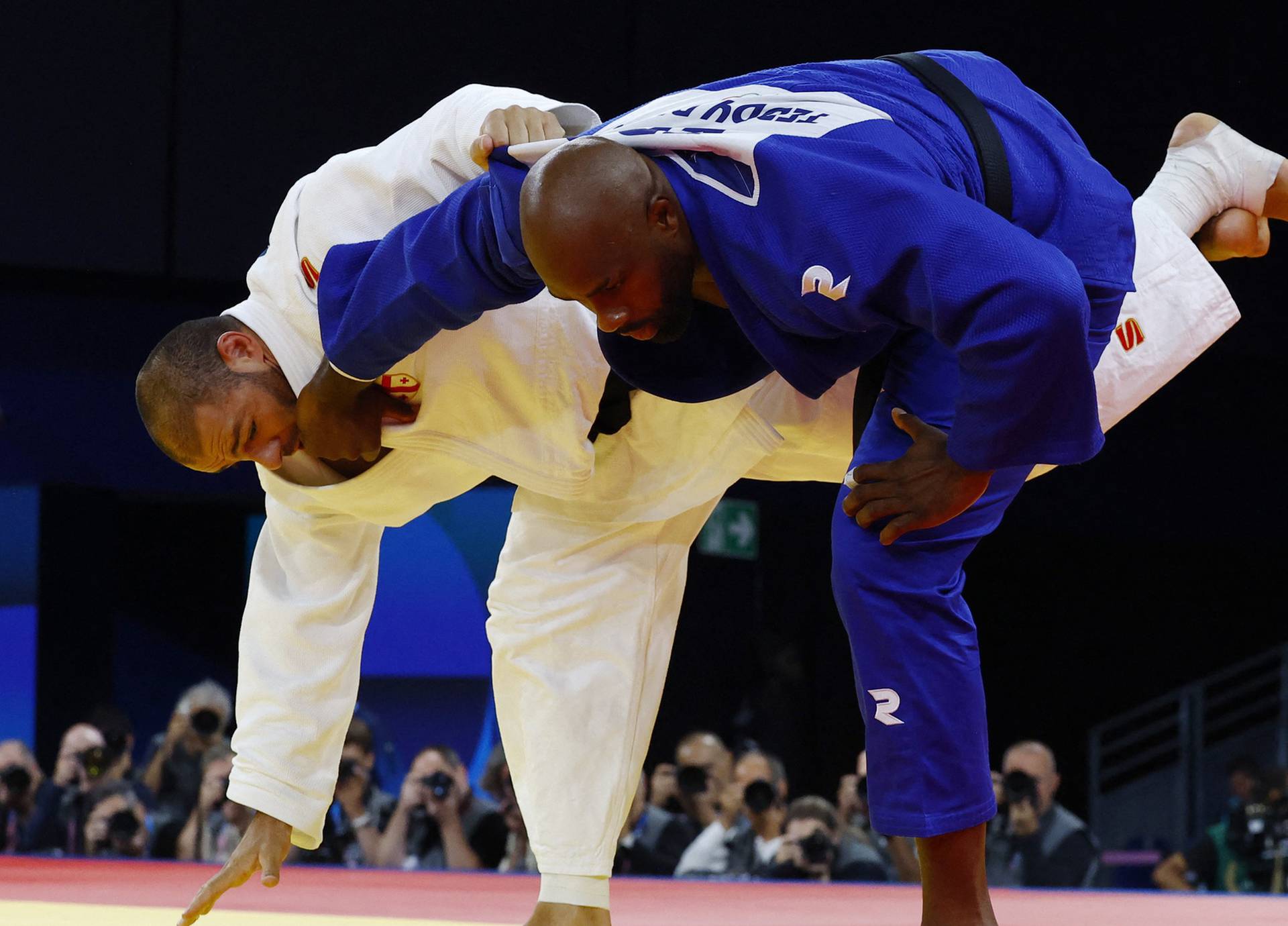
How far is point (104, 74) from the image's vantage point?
5.29 meters

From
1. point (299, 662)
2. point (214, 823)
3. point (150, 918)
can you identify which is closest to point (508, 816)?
point (214, 823)

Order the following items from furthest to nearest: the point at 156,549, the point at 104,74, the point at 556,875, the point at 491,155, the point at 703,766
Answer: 1. the point at 156,549
2. the point at 104,74
3. the point at 703,766
4. the point at 556,875
5. the point at 491,155

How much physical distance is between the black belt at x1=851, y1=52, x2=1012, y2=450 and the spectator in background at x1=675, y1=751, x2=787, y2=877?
3062mm

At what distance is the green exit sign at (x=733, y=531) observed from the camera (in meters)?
6.89

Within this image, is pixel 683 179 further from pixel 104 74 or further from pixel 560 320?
pixel 104 74

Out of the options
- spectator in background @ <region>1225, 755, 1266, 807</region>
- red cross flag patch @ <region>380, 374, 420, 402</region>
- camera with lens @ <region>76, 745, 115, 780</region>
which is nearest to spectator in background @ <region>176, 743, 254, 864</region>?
camera with lens @ <region>76, 745, 115, 780</region>

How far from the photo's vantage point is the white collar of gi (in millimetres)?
1779

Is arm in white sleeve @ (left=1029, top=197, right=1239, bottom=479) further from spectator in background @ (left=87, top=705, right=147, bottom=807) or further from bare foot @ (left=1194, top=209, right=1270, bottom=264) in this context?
spectator in background @ (left=87, top=705, right=147, bottom=807)

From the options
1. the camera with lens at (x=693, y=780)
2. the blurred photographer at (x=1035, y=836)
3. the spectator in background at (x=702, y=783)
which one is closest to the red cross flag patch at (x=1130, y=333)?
the blurred photographer at (x=1035, y=836)

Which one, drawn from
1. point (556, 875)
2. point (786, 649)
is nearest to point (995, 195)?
point (556, 875)

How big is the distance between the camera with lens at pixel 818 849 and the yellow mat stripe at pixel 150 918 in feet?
8.14

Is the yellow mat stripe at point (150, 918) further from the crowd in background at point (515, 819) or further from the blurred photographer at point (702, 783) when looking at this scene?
the blurred photographer at point (702, 783)

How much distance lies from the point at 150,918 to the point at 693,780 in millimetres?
3082

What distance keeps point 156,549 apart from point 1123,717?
4.91 m
